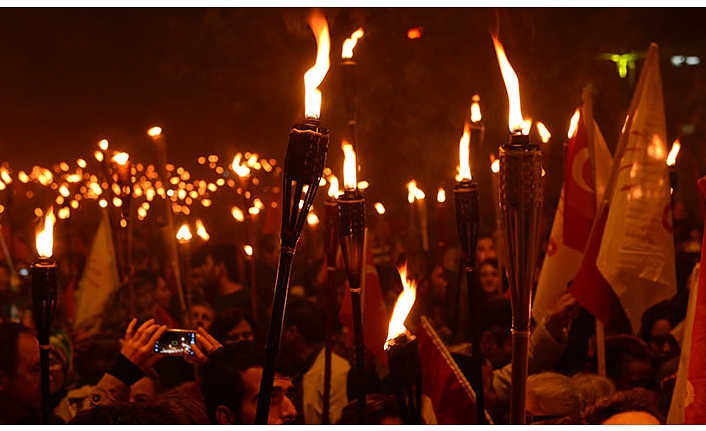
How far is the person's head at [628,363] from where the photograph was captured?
17.2ft

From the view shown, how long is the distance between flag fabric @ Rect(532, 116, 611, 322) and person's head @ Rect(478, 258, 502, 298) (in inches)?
72.7

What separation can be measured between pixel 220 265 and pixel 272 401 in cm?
548

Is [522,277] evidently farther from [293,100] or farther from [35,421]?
[293,100]

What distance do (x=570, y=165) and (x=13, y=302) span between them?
9.26 m

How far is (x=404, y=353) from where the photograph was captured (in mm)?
3057

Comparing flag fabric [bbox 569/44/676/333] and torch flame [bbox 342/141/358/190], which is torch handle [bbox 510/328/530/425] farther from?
flag fabric [bbox 569/44/676/333]

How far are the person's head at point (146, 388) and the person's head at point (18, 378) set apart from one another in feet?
2.04

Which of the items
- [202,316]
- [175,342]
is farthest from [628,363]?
[202,316]

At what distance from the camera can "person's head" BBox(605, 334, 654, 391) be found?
5242 millimetres

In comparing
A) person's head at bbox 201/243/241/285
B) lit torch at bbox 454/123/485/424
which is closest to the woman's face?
person's head at bbox 201/243/241/285

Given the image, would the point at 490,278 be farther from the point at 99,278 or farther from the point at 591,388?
the point at 99,278

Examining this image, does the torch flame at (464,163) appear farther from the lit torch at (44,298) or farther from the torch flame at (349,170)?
the lit torch at (44,298)

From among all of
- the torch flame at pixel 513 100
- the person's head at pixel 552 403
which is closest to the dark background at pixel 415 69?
the person's head at pixel 552 403

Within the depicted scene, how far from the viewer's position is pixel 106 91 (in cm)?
3112
